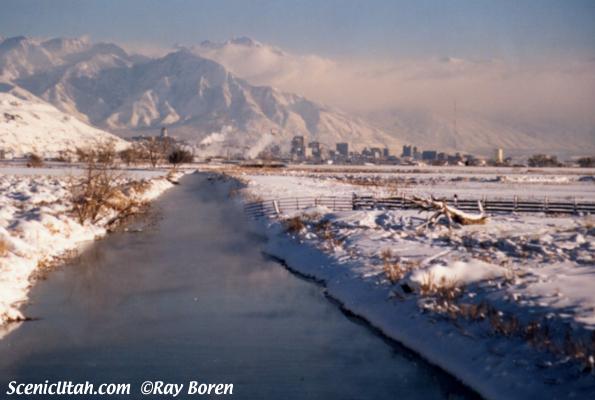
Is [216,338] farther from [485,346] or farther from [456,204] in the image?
[456,204]

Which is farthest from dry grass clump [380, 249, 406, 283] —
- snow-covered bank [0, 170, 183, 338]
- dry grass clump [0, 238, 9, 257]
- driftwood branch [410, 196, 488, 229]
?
dry grass clump [0, 238, 9, 257]

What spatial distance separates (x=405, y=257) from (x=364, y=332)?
5.88m

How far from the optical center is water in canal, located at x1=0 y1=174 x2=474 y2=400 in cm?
1125

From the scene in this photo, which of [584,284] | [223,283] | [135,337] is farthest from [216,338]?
[584,284]

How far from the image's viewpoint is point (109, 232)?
3084 centimetres

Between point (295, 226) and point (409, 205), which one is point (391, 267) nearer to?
point (295, 226)

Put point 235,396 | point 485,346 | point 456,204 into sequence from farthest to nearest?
1. point 456,204
2. point 485,346
3. point 235,396

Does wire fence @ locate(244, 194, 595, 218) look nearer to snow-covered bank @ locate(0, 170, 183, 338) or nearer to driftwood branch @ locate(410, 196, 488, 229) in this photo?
driftwood branch @ locate(410, 196, 488, 229)

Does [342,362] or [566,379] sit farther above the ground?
[566,379]

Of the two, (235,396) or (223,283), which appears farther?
(223,283)

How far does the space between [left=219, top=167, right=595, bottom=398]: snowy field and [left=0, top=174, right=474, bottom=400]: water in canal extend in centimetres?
81

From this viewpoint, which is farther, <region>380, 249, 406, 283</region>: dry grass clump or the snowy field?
<region>380, 249, 406, 283</region>: dry grass clump

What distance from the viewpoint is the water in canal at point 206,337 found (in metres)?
11.2

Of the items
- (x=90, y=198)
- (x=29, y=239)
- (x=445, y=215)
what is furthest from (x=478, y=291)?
(x=90, y=198)
